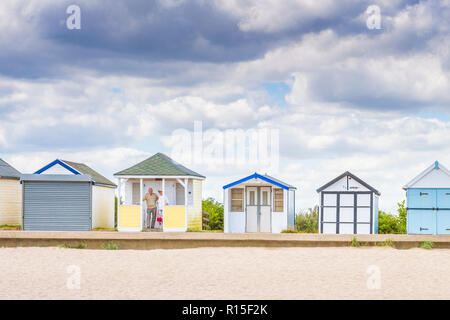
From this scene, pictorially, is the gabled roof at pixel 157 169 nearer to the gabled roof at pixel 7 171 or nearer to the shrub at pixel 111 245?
the shrub at pixel 111 245

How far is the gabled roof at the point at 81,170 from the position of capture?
26.4m

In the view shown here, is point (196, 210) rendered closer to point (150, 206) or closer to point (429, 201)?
point (150, 206)

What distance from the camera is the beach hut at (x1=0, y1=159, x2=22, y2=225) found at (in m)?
29.2

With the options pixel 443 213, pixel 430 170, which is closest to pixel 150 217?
pixel 430 170

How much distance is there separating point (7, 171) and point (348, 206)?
16.0 m

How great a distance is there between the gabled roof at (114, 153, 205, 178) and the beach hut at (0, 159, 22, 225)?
6.41 metres

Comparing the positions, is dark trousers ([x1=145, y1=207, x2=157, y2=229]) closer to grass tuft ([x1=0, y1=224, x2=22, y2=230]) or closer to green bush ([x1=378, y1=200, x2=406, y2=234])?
grass tuft ([x1=0, y1=224, x2=22, y2=230])

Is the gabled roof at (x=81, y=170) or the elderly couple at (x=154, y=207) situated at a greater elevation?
the gabled roof at (x=81, y=170)

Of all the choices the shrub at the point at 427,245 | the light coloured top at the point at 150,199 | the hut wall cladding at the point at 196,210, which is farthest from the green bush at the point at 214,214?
the shrub at the point at 427,245

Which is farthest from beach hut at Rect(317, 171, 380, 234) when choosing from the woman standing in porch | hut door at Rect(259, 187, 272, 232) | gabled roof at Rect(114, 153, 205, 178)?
the woman standing in porch

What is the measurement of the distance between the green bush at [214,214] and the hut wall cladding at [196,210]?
Answer: 1.67 meters

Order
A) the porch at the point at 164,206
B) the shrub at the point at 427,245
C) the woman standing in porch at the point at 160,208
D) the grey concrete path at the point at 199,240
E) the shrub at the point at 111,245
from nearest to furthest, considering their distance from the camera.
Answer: the shrub at the point at 427,245, the grey concrete path at the point at 199,240, the shrub at the point at 111,245, the porch at the point at 164,206, the woman standing in porch at the point at 160,208
